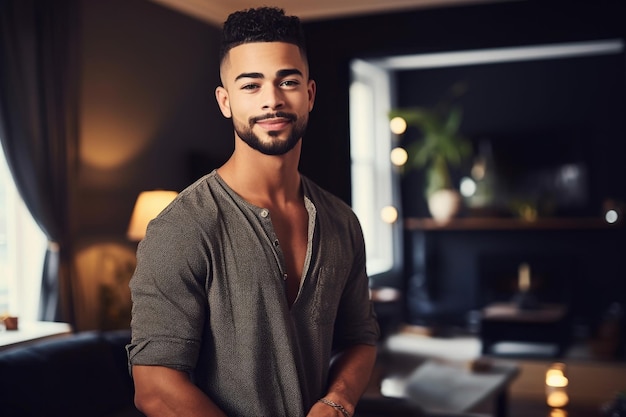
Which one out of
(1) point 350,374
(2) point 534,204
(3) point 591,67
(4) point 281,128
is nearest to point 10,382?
(1) point 350,374

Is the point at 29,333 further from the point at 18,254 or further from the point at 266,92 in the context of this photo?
the point at 266,92

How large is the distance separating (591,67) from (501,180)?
145 cm

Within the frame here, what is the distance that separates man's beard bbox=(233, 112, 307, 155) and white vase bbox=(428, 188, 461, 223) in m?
7.38

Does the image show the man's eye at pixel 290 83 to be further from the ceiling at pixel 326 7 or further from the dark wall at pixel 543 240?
the dark wall at pixel 543 240

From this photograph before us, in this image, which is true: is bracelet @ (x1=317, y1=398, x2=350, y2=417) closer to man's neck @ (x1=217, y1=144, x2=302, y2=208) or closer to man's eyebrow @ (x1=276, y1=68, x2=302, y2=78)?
man's neck @ (x1=217, y1=144, x2=302, y2=208)

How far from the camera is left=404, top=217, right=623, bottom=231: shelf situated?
8016 mm

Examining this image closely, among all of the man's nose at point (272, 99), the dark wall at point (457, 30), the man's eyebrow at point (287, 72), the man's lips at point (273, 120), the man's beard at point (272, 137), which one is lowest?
the man's beard at point (272, 137)

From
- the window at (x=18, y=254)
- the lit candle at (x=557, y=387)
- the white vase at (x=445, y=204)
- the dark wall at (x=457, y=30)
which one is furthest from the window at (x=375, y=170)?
the window at (x=18, y=254)

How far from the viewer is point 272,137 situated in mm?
1108

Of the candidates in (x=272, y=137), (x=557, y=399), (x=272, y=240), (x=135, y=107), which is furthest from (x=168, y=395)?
(x=557, y=399)

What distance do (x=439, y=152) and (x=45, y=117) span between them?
491 centimetres

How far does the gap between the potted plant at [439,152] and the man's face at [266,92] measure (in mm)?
6628

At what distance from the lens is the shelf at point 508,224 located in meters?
8.02

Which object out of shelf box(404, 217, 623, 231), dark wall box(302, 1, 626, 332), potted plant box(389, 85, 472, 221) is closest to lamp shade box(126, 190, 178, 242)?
potted plant box(389, 85, 472, 221)
